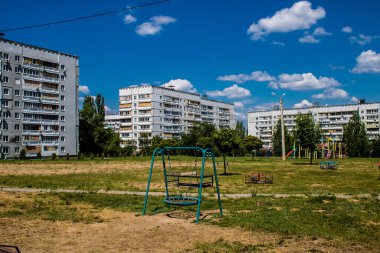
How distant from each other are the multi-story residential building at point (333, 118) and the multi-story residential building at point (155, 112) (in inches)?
1219

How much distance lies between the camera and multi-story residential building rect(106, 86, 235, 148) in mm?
110938

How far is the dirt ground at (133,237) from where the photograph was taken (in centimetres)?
755

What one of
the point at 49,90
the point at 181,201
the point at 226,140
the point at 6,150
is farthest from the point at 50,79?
the point at 181,201

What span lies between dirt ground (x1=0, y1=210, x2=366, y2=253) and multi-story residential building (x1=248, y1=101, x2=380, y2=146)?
9366 cm

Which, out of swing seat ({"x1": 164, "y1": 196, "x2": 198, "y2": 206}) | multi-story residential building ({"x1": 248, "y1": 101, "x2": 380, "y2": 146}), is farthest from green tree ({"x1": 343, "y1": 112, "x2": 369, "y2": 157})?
swing seat ({"x1": 164, "y1": 196, "x2": 198, "y2": 206})

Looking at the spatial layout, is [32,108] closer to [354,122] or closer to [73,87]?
[73,87]

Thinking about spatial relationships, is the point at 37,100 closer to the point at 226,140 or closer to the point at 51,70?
the point at 51,70

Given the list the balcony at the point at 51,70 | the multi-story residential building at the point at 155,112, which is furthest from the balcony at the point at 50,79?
the multi-story residential building at the point at 155,112

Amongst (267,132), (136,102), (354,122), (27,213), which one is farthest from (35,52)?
(267,132)

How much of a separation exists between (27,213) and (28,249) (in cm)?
455

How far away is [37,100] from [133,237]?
7647 centimetres

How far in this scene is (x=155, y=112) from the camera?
111 metres

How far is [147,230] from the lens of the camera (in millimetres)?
9258

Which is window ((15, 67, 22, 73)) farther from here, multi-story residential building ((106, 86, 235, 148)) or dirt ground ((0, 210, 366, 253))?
dirt ground ((0, 210, 366, 253))
